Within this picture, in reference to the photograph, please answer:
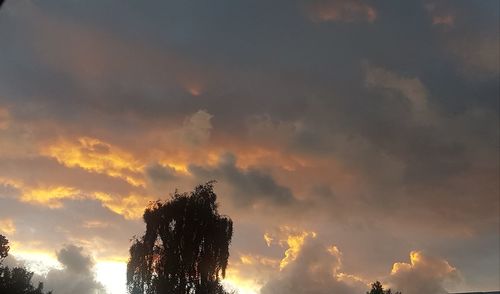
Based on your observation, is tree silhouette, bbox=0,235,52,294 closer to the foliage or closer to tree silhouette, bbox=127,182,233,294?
the foliage

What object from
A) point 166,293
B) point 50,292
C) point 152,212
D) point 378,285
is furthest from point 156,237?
point 50,292

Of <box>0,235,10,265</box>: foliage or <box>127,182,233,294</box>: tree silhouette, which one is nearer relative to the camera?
<box>127,182,233,294</box>: tree silhouette

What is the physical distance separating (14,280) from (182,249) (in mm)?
43840

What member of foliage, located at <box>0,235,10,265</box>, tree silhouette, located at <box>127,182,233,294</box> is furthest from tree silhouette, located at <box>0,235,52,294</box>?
tree silhouette, located at <box>127,182,233,294</box>

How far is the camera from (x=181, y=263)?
3278 cm

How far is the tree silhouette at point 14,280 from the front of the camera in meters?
60.6

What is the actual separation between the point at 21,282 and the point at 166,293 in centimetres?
4413

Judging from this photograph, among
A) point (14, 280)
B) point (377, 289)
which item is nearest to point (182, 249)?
point (377, 289)

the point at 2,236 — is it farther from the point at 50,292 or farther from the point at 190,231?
the point at 190,231

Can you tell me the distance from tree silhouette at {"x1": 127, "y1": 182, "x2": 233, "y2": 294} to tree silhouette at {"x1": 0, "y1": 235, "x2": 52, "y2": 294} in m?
37.3

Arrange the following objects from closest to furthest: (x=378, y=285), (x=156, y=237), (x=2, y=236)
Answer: (x=156, y=237) < (x=378, y=285) < (x=2, y=236)

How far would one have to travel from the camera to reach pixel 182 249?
3328 centimetres

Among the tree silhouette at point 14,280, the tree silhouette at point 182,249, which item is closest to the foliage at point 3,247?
the tree silhouette at point 14,280

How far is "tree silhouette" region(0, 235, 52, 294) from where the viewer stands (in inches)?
2386
